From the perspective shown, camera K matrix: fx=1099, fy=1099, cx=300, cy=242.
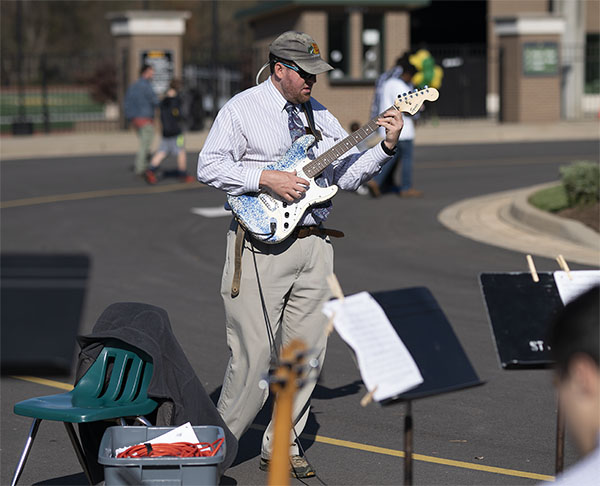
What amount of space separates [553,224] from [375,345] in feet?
32.2

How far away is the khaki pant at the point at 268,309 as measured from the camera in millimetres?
5375

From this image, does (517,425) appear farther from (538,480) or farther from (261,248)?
(261,248)

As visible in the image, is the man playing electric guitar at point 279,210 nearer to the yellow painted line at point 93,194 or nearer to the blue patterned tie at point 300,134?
the blue patterned tie at point 300,134

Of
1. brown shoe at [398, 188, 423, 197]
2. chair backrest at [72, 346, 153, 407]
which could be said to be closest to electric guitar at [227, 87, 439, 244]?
chair backrest at [72, 346, 153, 407]

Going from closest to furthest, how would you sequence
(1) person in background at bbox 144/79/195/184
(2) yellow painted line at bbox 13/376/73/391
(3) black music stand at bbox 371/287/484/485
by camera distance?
(3) black music stand at bbox 371/287/484/485
(2) yellow painted line at bbox 13/376/73/391
(1) person in background at bbox 144/79/195/184

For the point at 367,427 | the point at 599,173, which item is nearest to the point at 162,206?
the point at 599,173

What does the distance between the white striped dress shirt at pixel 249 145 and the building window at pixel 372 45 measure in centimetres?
2414

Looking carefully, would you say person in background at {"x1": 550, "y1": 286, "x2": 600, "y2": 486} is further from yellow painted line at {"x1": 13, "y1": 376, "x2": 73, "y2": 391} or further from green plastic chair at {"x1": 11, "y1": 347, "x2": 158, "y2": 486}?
yellow painted line at {"x1": 13, "y1": 376, "x2": 73, "y2": 391}

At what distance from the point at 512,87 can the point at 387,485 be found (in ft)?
83.7

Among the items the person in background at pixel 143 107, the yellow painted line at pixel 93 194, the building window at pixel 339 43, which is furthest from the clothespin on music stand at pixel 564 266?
the building window at pixel 339 43

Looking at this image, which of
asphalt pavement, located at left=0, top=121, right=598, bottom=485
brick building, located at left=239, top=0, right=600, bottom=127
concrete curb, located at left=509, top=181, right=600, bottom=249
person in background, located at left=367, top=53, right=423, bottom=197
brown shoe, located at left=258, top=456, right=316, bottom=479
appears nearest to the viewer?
brown shoe, located at left=258, top=456, right=316, bottom=479

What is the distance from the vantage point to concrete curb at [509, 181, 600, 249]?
1238cm

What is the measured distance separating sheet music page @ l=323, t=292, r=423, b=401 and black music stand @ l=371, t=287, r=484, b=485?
0.19ft

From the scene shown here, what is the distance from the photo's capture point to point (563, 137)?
28141mm
